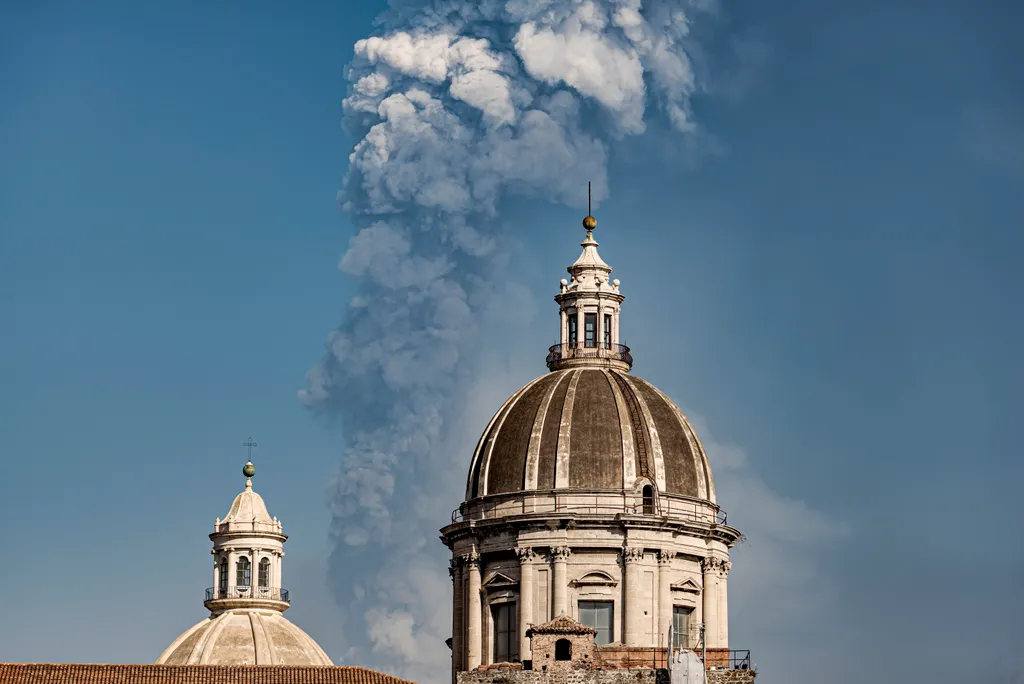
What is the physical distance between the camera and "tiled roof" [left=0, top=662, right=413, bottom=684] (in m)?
117

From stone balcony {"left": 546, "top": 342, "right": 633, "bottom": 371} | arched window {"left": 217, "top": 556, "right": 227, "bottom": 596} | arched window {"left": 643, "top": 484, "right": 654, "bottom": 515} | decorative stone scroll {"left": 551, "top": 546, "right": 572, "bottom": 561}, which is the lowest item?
decorative stone scroll {"left": 551, "top": 546, "right": 572, "bottom": 561}

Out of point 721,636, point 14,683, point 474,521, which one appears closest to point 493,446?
point 474,521

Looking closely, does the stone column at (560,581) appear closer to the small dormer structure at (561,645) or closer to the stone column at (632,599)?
the stone column at (632,599)

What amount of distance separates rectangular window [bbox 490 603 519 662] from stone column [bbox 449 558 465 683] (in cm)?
193

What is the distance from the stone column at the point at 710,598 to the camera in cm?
13212

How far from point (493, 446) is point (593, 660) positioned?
17004mm

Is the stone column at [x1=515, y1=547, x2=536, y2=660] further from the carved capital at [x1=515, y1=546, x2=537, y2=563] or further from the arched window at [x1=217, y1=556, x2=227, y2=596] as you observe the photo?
the arched window at [x1=217, y1=556, x2=227, y2=596]

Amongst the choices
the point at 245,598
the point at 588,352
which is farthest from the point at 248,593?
the point at 588,352

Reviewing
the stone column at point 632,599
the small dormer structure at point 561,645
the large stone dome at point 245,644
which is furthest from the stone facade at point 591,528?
the large stone dome at point 245,644

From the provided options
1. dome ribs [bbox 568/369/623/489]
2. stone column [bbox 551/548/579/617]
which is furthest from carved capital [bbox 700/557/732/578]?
stone column [bbox 551/548/579/617]

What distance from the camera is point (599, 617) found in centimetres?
13025

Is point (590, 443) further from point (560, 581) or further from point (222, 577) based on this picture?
point (222, 577)

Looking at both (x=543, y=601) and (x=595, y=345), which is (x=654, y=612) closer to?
(x=543, y=601)

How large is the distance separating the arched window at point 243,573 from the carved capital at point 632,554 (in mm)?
29302
